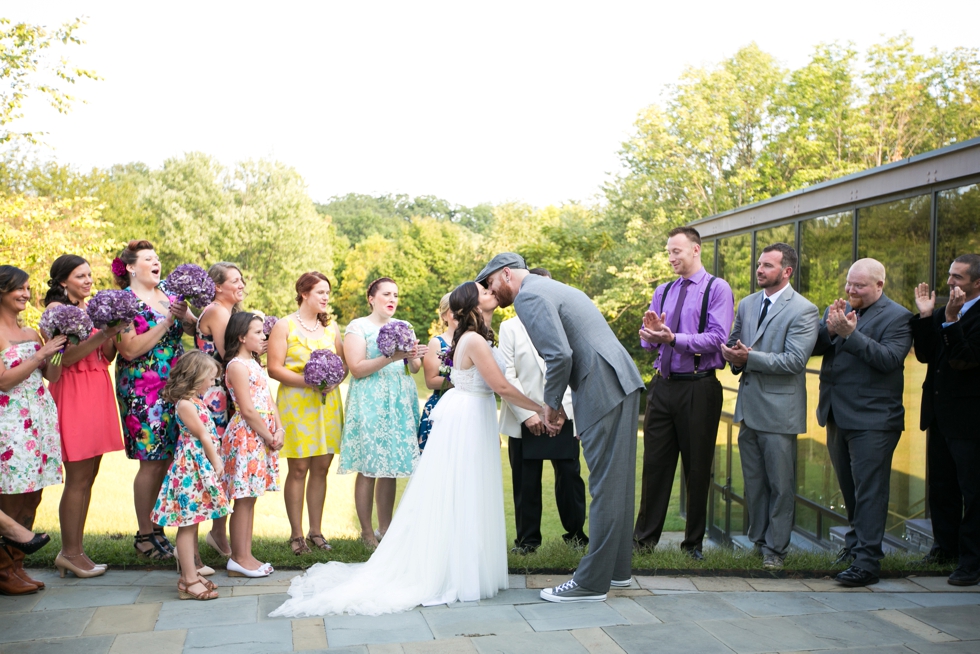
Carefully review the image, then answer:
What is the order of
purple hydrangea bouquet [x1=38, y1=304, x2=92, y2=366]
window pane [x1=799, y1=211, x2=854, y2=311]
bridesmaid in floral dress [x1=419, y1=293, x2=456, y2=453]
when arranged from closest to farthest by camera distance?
1. purple hydrangea bouquet [x1=38, y1=304, x2=92, y2=366]
2. bridesmaid in floral dress [x1=419, y1=293, x2=456, y2=453]
3. window pane [x1=799, y1=211, x2=854, y2=311]

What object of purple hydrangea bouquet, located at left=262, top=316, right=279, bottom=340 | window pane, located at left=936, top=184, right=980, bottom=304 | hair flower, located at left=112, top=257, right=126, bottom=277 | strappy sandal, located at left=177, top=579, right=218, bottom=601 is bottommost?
strappy sandal, located at left=177, top=579, right=218, bottom=601

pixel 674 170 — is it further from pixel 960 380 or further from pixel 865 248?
pixel 960 380

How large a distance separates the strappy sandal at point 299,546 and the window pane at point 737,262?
656 cm

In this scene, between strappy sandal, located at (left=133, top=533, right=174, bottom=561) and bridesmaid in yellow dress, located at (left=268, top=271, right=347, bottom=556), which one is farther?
bridesmaid in yellow dress, located at (left=268, top=271, right=347, bottom=556)

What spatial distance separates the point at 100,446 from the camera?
4938 mm

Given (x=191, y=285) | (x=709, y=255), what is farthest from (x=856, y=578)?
(x=709, y=255)

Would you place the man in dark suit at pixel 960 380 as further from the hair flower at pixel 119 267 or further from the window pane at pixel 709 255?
the window pane at pixel 709 255

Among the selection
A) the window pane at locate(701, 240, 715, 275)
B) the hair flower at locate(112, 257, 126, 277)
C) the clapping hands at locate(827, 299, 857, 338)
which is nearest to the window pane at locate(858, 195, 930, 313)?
the clapping hands at locate(827, 299, 857, 338)

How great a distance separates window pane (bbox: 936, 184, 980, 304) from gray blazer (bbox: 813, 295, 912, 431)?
1.46 metres

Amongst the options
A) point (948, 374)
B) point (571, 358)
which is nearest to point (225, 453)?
point (571, 358)

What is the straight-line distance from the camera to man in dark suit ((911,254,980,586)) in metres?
4.77

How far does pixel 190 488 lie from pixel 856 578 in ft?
13.3

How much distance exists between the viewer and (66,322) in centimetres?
460

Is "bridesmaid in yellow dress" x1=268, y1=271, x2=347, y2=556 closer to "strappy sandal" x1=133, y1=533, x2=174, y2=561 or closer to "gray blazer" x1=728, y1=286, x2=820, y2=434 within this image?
"strappy sandal" x1=133, y1=533, x2=174, y2=561
